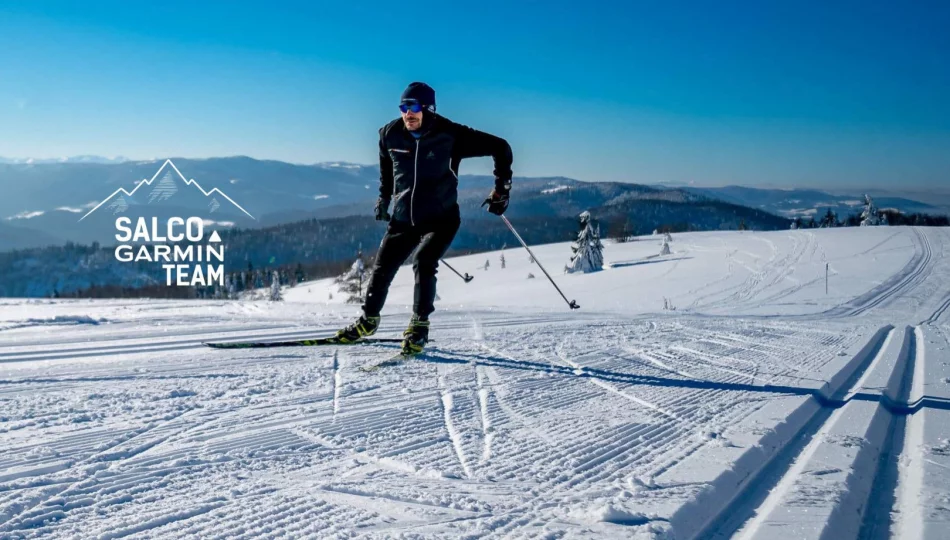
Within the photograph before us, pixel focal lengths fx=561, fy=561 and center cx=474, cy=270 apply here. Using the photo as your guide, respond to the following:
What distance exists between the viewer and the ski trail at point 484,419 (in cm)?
233

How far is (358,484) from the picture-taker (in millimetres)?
1962

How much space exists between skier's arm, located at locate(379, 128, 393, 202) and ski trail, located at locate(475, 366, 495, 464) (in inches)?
81.7

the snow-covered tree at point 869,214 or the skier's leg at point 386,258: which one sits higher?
the snow-covered tree at point 869,214

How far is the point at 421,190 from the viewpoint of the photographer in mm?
4711

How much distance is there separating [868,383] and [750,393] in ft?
3.21

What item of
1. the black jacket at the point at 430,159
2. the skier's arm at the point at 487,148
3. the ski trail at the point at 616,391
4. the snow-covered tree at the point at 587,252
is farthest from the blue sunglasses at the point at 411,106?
the snow-covered tree at the point at 587,252

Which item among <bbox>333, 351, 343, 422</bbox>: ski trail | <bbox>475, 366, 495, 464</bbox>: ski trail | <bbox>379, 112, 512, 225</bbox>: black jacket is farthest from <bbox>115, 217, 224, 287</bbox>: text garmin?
<bbox>475, 366, 495, 464</bbox>: ski trail

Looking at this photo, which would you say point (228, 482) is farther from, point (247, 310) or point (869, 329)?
point (869, 329)

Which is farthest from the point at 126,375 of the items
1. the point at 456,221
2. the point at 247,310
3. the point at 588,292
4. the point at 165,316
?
the point at 588,292

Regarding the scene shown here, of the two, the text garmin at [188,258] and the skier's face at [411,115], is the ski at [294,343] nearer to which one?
the skier's face at [411,115]

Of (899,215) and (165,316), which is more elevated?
(899,215)

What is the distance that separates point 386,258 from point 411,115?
122 cm

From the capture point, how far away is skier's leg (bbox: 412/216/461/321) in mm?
4641

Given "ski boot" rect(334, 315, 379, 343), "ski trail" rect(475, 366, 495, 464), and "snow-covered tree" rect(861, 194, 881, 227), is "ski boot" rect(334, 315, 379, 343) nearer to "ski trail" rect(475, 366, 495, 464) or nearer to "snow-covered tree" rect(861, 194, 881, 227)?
"ski trail" rect(475, 366, 495, 464)
